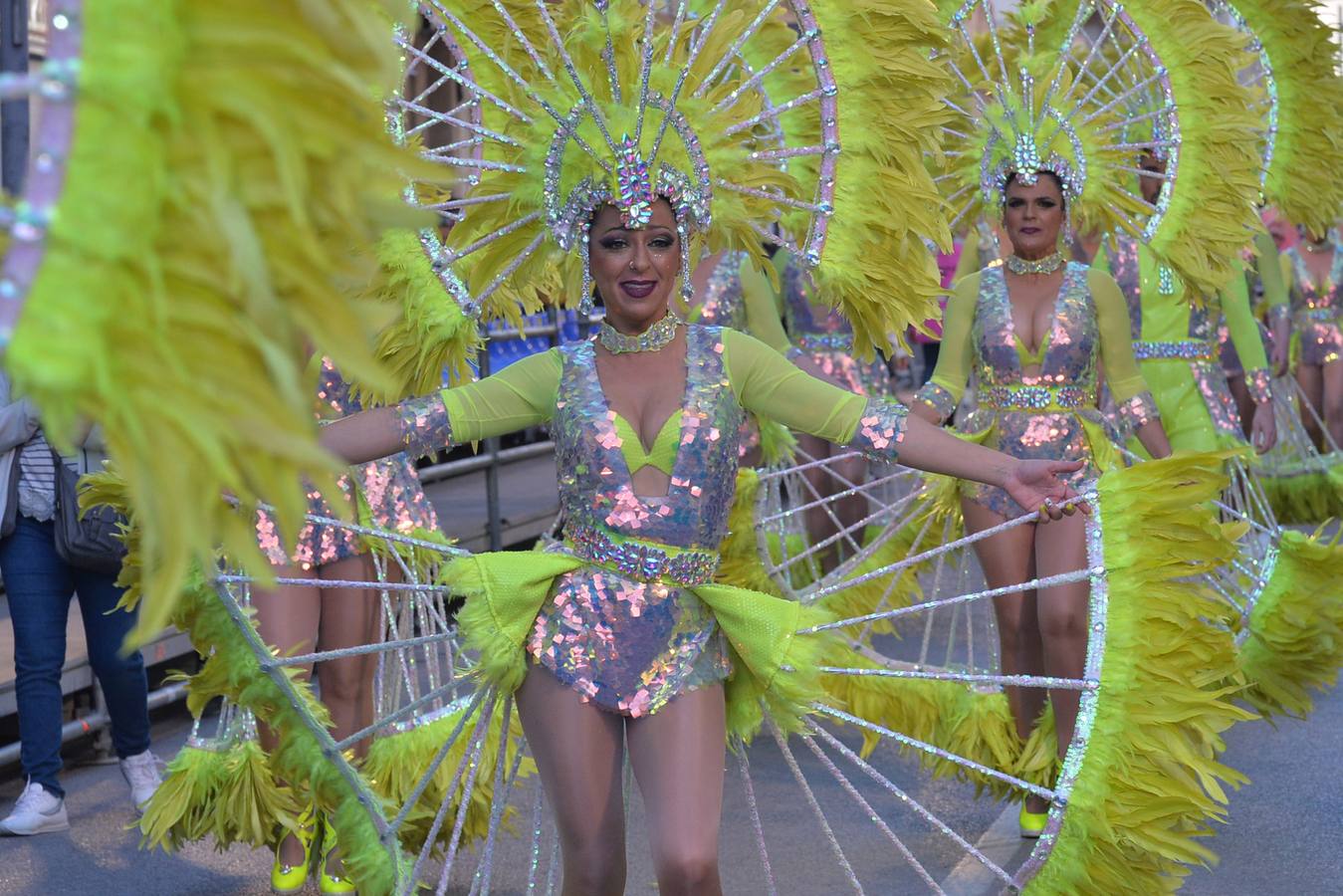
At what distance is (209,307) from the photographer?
6.56 ft

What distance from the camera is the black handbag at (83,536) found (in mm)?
5852

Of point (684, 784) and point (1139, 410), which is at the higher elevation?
point (1139, 410)

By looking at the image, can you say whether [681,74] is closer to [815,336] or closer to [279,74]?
[279,74]

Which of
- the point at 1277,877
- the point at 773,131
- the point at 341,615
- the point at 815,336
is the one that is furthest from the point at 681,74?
the point at 815,336

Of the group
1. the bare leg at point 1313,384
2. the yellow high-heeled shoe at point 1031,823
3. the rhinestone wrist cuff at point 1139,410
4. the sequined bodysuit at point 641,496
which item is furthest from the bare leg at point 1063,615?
the bare leg at point 1313,384

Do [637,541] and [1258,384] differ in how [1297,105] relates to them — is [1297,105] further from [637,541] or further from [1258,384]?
[637,541]

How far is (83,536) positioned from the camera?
586 centimetres

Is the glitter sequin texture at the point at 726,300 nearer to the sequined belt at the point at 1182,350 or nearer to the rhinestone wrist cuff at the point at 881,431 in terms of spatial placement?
the sequined belt at the point at 1182,350

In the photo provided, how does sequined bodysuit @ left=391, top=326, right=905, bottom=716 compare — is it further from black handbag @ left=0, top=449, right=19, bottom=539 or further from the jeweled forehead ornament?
black handbag @ left=0, top=449, right=19, bottom=539

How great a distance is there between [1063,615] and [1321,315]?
26.8 ft

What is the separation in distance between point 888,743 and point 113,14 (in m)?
5.38

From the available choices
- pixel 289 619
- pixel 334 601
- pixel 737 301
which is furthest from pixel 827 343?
pixel 289 619

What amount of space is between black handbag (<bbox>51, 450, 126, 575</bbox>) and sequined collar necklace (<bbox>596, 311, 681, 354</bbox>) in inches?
99.6

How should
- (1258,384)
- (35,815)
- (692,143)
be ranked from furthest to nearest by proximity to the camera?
(1258,384), (35,815), (692,143)
